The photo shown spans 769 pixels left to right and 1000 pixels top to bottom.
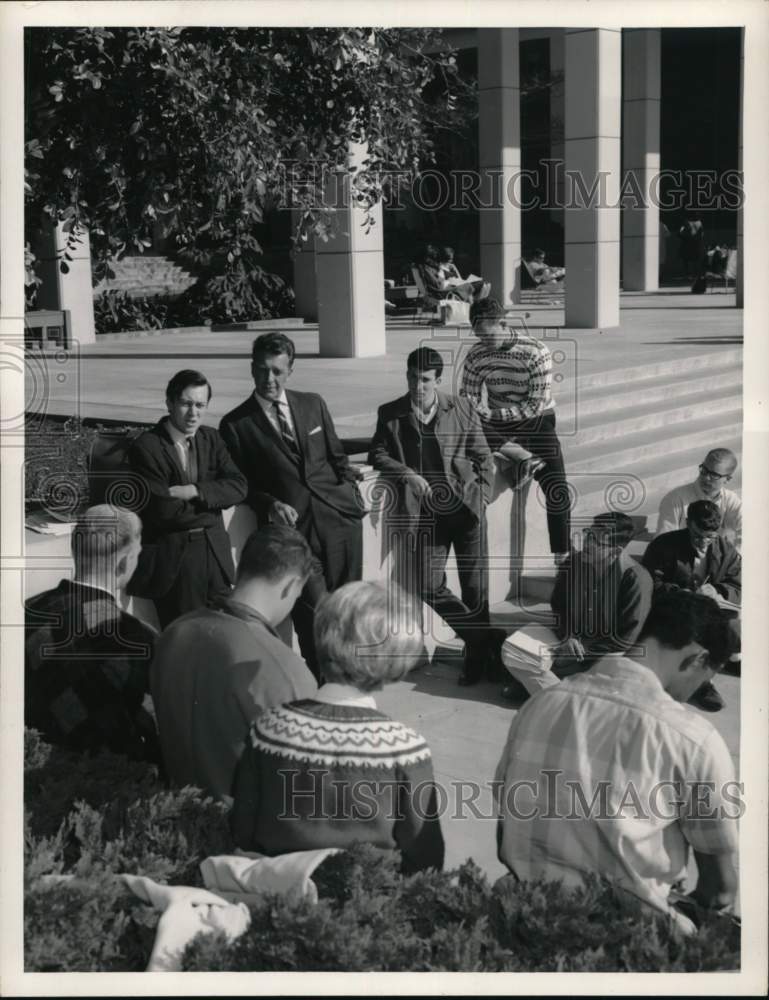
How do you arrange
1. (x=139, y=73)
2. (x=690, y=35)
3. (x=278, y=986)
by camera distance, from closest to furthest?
(x=278, y=986)
(x=139, y=73)
(x=690, y=35)

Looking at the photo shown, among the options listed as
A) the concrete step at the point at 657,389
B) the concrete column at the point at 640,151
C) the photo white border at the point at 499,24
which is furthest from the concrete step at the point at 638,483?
the concrete column at the point at 640,151

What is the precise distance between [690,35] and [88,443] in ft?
93.1

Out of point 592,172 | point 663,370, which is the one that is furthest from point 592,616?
point 592,172

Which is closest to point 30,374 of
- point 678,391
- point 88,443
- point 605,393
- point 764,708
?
point 88,443

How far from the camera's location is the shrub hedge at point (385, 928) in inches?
134

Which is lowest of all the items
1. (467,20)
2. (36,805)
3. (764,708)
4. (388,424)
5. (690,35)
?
(36,805)

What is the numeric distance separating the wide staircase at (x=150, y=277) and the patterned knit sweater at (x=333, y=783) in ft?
64.0

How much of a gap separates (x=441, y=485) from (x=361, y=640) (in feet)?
10.1

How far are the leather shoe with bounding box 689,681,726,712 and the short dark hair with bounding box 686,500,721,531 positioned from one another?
35.9 inches

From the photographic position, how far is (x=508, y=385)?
724cm

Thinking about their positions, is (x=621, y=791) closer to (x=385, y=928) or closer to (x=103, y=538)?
(x=385, y=928)

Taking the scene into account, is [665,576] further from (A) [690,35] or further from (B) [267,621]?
(A) [690,35]

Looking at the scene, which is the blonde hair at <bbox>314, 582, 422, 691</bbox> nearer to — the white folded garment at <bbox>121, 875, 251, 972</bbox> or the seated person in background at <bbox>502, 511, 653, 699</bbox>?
the white folded garment at <bbox>121, 875, 251, 972</bbox>

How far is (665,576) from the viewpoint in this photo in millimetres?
6891
